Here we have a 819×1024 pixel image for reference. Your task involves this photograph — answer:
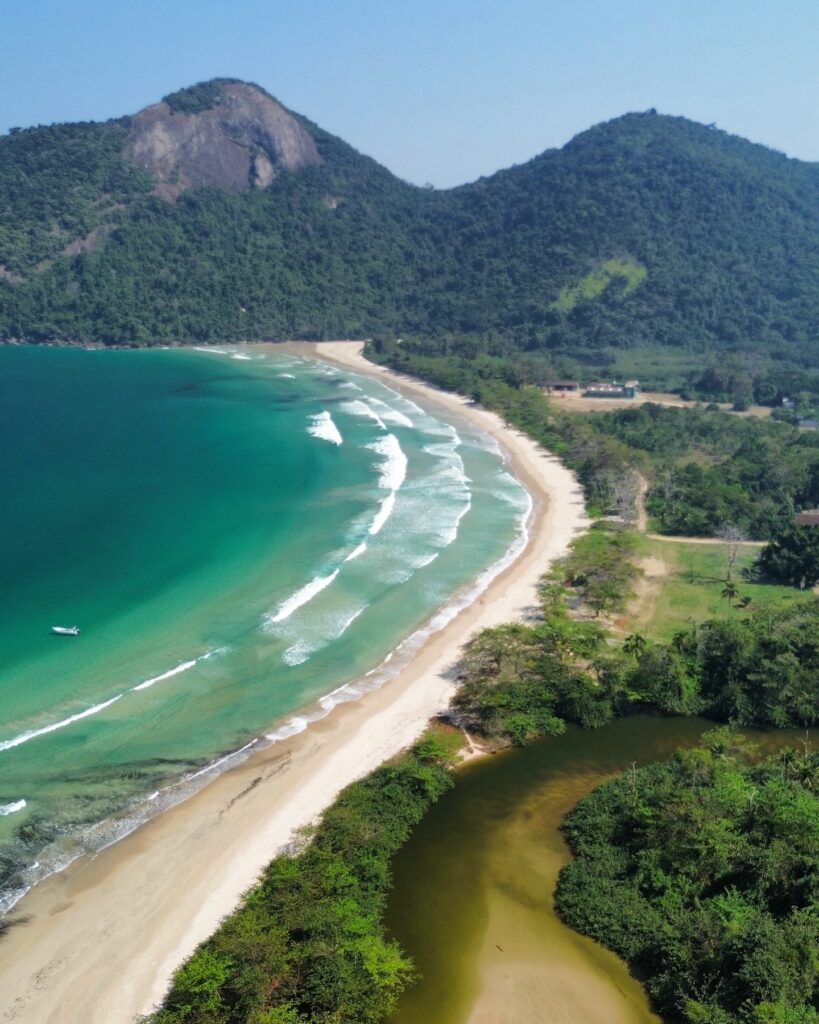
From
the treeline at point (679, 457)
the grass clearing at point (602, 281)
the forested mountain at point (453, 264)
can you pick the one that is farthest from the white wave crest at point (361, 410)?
the grass clearing at point (602, 281)

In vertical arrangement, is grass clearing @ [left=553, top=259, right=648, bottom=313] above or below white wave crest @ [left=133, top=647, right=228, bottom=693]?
above

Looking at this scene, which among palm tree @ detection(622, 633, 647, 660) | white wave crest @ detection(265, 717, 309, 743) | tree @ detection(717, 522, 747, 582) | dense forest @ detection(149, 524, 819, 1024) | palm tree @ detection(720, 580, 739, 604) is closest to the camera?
dense forest @ detection(149, 524, 819, 1024)

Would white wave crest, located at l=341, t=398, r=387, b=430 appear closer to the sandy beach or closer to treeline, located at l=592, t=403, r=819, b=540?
treeline, located at l=592, t=403, r=819, b=540

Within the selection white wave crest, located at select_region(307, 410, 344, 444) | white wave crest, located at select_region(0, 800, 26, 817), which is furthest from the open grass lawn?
white wave crest, located at select_region(307, 410, 344, 444)

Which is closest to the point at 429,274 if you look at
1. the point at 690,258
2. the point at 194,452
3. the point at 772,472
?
the point at 690,258

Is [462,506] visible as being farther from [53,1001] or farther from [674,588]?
[53,1001]

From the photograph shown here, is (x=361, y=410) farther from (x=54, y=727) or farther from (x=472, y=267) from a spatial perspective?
(x=472, y=267)
